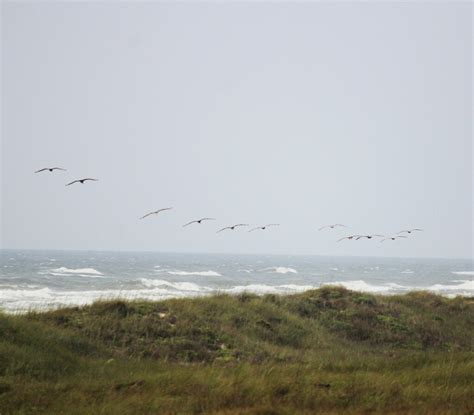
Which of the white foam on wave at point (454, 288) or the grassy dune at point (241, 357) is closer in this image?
the grassy dune at point (241, 357)

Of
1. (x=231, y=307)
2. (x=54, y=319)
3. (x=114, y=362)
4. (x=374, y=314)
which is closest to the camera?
(x=114, y=362)

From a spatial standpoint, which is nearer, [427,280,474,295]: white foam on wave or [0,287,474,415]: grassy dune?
[0,287,474,415]: grassy dune

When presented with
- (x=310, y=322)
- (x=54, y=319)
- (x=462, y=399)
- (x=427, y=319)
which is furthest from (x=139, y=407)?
(x=427, y=319)

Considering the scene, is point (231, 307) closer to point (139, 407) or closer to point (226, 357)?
point (226, 357)

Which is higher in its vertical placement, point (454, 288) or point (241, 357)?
point (241, 357)

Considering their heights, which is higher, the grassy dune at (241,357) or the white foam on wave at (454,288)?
the grassy dune at (241,357)

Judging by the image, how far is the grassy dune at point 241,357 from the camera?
959 cm

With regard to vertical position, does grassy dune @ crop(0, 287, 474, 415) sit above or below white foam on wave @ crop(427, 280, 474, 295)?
above

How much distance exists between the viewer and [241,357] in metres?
15.6

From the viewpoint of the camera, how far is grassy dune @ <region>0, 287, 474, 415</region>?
9594 mm

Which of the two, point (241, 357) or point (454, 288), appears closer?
point (241, 357)

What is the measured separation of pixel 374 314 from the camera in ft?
74.4

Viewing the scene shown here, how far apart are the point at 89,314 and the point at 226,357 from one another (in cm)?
571

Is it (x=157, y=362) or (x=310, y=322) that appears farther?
(x=310, y=322)
